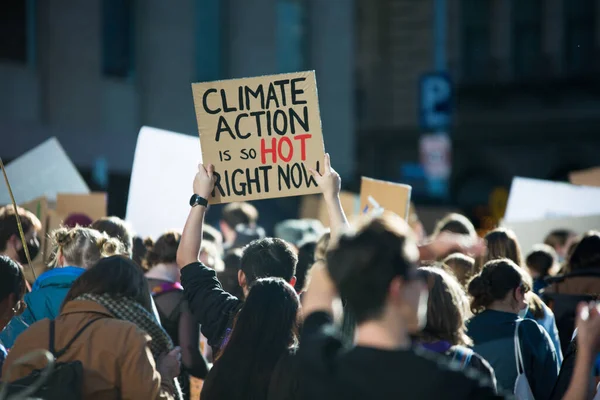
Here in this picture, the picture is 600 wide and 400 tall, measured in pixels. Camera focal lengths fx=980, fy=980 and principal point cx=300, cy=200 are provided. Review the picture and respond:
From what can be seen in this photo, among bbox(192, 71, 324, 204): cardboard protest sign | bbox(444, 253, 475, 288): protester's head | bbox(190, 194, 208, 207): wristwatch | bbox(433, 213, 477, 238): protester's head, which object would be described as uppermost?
bbox(192, 71, 324, 204): cardboard protest sign

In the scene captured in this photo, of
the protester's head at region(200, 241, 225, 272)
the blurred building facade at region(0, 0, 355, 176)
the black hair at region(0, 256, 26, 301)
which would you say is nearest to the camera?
the black hair at region(0, 256, 26, 301)

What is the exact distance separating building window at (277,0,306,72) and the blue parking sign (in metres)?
2.95

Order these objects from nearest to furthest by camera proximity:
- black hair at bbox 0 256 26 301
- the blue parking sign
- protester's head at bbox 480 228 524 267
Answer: black hair at bbox 0 256 26 301
protester's head at bbox 480 228 524 267
the blue parking sign

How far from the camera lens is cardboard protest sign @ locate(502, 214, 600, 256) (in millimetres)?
8727

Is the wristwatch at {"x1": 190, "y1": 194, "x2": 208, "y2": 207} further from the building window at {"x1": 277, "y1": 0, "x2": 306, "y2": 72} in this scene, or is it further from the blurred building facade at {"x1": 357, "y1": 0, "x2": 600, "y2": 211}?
the blurred building facade at {"x1": 357, "y1": 0, "x2": 600, "y2": 211}

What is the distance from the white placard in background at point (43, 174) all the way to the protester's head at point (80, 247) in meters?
2.93

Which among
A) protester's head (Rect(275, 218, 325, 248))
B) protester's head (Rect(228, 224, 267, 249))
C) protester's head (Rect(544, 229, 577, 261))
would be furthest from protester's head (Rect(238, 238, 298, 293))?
protester's head (Rect(275, 218, 325, 248))

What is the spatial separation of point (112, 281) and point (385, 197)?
340 centimetres

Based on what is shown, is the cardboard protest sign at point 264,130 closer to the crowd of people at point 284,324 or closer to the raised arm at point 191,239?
the crowd of people at point 284,324

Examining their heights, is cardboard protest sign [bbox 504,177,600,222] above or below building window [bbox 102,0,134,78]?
below

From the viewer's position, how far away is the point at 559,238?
29.5 ft

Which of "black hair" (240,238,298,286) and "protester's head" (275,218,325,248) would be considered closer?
"black hair" (240,238,298,286)

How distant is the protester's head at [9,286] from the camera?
4.49 m

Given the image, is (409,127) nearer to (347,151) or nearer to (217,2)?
(347,151)
